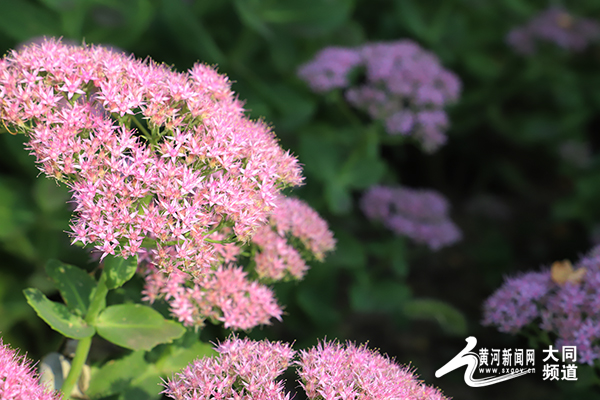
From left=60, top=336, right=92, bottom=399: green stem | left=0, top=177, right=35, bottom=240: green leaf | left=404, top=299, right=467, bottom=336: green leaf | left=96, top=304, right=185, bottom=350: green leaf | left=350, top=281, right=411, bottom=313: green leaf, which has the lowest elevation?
left=60, top=336, right=92, bottom=399: green stem

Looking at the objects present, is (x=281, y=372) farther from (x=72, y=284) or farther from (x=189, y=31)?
(x=189, y=31)

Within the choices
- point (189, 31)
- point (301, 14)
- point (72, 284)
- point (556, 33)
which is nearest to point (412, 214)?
point (301, 14)

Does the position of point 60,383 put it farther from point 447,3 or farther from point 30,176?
point 447,3

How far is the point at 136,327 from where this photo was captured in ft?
3.31

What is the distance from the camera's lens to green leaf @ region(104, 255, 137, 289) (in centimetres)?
94

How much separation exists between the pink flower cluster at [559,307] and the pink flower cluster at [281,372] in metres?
0.48

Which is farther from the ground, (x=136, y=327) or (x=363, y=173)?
(x=363, y=173)

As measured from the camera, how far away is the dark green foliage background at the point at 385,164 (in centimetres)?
200

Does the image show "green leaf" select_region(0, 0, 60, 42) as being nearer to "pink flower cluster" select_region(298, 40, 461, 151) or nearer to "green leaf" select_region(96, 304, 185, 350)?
"pink flower cluster" select_region(298, 40, 461, 151)

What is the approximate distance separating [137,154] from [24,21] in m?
1.48

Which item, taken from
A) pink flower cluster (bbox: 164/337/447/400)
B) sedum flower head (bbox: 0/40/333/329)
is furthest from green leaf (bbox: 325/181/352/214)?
pink flower cluster (bbox: 164/337/447/400)

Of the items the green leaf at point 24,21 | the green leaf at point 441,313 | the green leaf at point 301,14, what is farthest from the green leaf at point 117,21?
the green leaf at point 441,313

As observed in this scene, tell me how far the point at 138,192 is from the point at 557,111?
2906 millimetres

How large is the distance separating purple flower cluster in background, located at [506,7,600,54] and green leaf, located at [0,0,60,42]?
2.25 m
